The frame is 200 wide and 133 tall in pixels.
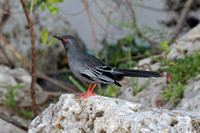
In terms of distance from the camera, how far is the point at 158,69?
396 cm

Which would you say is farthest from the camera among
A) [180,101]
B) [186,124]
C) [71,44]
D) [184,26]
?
[184,26]

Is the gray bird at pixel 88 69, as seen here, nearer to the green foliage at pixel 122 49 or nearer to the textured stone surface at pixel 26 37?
the green foliage at pixel 122 49

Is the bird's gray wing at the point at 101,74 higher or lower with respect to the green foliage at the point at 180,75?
lower

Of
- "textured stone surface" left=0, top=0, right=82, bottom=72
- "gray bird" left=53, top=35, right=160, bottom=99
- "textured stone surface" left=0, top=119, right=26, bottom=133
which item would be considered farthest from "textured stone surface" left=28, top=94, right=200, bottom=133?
"textured stone surface" left=0, top=0, right=82, bottom=72

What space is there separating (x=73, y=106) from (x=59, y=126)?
7.1 inches

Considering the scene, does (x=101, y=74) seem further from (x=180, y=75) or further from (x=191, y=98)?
(x=180, y=75)

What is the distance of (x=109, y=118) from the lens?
5.84 feet

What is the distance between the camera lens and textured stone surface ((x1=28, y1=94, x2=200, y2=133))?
1.70 metres

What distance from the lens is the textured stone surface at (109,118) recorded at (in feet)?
5.57

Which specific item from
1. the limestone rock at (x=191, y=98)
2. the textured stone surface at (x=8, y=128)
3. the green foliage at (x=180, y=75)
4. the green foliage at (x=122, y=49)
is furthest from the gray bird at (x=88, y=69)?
the green foliage at (x=122, y=49)

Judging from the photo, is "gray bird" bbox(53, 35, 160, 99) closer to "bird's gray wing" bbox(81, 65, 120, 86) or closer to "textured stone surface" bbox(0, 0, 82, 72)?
"bird's gray wing" bbox(81, 65, 120, 86)

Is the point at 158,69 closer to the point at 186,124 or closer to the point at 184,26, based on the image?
the point at 186,124

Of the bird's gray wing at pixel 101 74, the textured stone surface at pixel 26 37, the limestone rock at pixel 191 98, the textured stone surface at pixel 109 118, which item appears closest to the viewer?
the textured stone surface at pixel 109 118

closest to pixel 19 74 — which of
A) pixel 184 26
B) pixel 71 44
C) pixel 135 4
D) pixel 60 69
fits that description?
pixel 60 69
